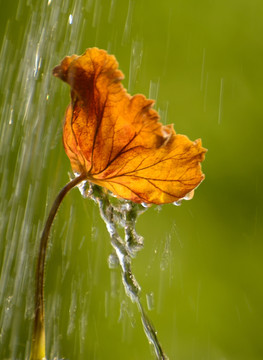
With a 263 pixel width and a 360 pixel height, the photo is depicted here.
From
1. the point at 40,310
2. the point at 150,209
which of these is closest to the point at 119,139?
the point at 40,310

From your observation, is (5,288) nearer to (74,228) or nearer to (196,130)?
(74,228)

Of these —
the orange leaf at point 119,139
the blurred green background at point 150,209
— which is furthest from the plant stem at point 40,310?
the blurred green background at point 150,209

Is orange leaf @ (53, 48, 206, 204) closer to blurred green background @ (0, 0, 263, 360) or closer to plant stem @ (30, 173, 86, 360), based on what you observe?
plant stem @ (30, 173, 86, 360)

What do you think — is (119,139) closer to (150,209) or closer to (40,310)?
(40,310)

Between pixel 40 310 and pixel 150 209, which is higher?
pixel 150 209

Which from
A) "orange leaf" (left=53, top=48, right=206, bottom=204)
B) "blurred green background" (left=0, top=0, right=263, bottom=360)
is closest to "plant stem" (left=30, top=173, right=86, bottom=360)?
"orange leaf" (left=53, top=48, right=206, bottom=204)

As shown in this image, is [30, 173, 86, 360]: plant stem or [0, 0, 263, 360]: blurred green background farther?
[0, 0, 263, 360]: blurred green background

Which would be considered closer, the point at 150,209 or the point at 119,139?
the point at 119,139

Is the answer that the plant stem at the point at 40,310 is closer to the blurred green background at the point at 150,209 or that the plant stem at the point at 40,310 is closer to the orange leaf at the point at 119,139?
the orange leaf at the point at 119,139
